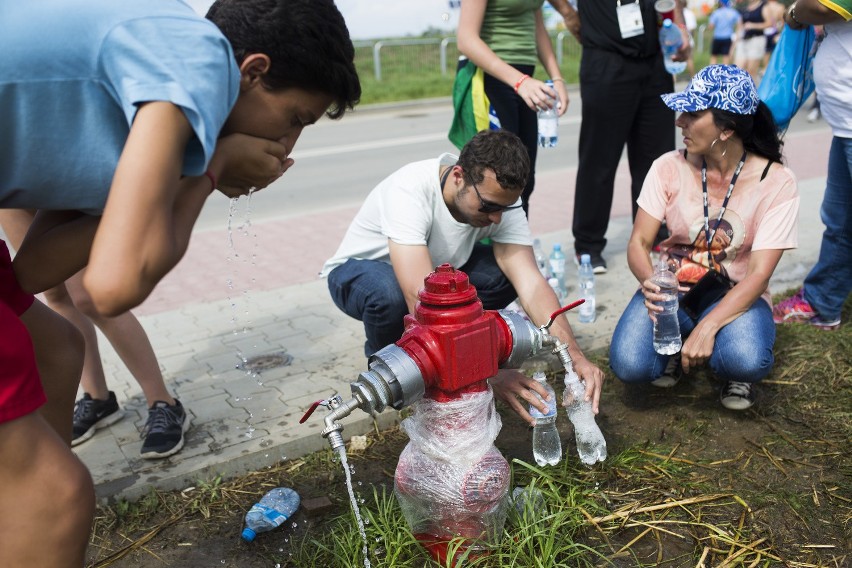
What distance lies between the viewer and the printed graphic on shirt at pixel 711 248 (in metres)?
3.40

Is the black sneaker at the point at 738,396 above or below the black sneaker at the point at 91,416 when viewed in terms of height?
above

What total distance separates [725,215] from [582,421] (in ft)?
4.03

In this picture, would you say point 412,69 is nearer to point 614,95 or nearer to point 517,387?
point 614,95

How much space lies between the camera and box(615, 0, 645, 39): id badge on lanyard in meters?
4.61

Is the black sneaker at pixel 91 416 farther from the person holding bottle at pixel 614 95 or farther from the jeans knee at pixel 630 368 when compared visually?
the person holding bottle at pixel 614 95

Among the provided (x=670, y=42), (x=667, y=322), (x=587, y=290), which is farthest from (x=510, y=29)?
(x=667, y=322)

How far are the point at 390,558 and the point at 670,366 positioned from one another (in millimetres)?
1739

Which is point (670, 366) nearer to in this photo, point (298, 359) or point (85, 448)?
point (298, 359)

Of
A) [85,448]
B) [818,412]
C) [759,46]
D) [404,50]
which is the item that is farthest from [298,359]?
[404,50]

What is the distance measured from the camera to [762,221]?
3.30 metres

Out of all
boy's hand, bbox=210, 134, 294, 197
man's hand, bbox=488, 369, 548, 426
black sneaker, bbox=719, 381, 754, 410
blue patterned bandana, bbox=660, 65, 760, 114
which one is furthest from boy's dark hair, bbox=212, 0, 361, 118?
black sneaker, bbox=719, 381, 754, 410

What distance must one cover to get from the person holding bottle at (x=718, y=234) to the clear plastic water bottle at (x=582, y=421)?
2.01 feet

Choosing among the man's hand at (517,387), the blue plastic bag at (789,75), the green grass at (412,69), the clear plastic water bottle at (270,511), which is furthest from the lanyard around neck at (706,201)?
the green grass at (412,69)

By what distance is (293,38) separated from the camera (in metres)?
1.64
